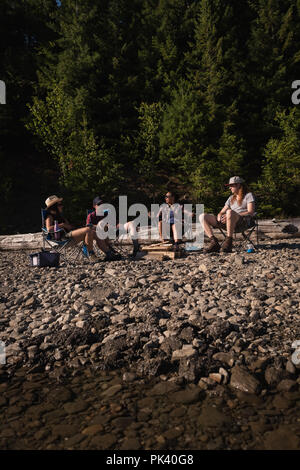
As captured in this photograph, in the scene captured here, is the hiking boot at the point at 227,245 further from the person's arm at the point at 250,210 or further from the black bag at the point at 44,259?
the black bag at the point at 44,259

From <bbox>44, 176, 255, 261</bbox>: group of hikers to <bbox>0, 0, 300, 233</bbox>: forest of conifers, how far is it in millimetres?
7307

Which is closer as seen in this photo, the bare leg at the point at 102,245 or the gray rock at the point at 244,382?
the gray rock at the point at 244,382

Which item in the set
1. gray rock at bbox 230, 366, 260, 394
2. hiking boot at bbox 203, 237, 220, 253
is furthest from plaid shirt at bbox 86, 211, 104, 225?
gray rock at bbox 230, 366, 260, 394

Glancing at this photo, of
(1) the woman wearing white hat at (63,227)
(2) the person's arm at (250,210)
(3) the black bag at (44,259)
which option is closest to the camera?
(3) the black bag at (44,259)

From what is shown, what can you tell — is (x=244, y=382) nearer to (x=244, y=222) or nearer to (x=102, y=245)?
(x=244, y=222)

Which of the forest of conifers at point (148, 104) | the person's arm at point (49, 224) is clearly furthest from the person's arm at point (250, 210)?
the forest of conifers at point (148, 104)

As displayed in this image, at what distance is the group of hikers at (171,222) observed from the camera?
7250mm

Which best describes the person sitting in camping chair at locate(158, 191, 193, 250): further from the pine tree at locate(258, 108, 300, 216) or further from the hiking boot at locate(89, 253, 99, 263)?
the pine tree at locate(258, 108, 300, 216)

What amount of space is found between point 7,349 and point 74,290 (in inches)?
70.5

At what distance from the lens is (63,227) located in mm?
7297

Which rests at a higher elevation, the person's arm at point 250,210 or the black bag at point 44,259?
the person's arm at point 250,210

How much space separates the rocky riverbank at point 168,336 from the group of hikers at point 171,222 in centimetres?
138

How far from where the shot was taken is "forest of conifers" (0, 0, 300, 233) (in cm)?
1539

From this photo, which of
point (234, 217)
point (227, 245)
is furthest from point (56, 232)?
point (234, 217)
